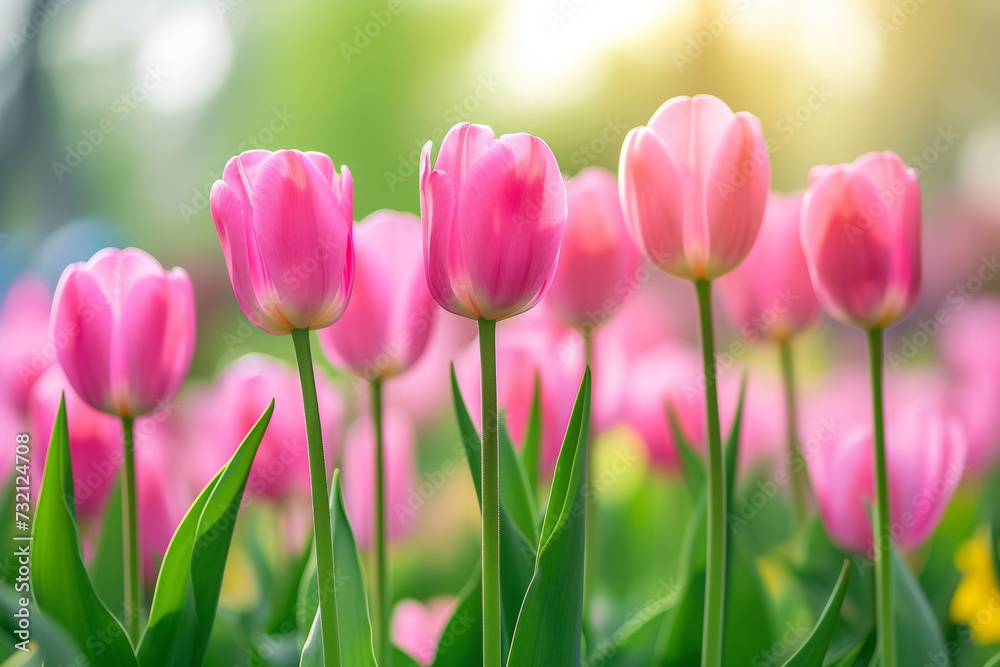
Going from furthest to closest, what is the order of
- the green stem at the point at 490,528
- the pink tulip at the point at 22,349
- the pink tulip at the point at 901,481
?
the pink tulip at the point at 22,349 → the pink tulip at the point at 901,481 → the green stem at the point at 490,528

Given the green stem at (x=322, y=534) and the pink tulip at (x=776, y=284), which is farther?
the pink tulip at (x=776, y=284)

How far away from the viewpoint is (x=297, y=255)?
13.2 inches

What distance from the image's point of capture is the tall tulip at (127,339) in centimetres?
42

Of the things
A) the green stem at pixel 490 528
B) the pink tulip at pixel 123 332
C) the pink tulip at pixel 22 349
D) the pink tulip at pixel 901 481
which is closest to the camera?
the green stem at pixel 490 528

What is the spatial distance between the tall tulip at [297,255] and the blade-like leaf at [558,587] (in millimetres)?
83

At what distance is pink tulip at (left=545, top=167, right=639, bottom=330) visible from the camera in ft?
1.78

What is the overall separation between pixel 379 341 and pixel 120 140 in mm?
4175

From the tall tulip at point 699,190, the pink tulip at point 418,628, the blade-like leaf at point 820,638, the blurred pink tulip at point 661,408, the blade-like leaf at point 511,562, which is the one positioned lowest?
the pink tulip at point 418,628

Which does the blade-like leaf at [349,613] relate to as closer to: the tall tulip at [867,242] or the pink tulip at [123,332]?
the pink tulip at [123,332]

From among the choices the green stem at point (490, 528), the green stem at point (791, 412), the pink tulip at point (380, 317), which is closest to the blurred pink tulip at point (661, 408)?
the green stem at point (791, 412)

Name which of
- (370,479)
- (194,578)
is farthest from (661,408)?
(194,578)

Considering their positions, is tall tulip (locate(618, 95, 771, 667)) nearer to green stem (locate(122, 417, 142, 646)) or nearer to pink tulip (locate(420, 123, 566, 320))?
pink tulip (locate(420, 123, 566, 320))

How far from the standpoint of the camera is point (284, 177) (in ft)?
1.11

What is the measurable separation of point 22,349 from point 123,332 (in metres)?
0.37
